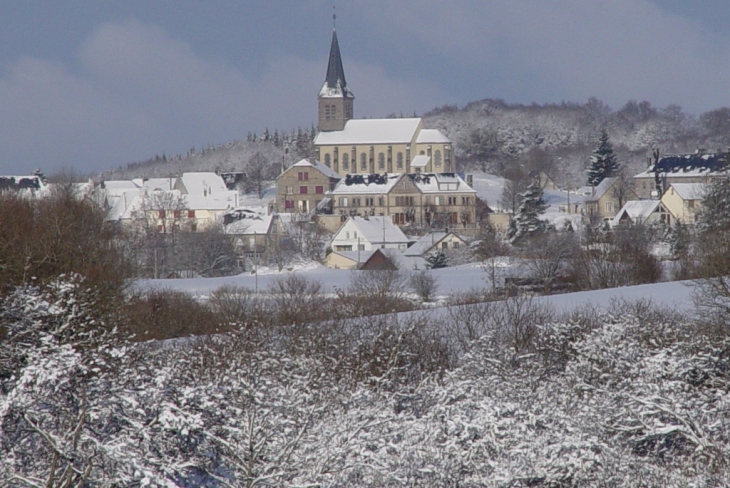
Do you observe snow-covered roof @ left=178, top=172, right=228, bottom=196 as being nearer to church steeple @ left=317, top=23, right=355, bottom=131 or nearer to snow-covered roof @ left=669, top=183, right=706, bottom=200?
church steeple @ left=317, top=23, right=355, bottom=131

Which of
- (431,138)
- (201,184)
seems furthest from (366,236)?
(431,138)

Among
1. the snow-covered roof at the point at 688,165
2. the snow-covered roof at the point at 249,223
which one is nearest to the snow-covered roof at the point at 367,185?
the snow-covered roof at the point at 249,223

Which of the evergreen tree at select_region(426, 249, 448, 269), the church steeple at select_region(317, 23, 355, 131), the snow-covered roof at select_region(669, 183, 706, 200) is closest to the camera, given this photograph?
the evergreen tree at select_region(426, 249, 448, 269)

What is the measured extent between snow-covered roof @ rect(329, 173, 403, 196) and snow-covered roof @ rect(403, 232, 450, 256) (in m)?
13.6

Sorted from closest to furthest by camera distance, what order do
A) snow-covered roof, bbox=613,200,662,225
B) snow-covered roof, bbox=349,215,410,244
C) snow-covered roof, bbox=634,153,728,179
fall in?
snow-covered roof, bbox=349,215,410,244
snow-covered roof, bbox=613,200,662,225
snow-covered roof, bbox=634,153,728,179

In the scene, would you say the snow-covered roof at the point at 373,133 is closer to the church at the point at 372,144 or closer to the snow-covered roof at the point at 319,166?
the church at the point at 372,144

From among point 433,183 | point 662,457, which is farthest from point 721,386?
point 433,183

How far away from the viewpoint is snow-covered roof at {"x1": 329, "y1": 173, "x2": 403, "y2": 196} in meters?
80.4

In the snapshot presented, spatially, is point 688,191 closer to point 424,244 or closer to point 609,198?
point 609,198

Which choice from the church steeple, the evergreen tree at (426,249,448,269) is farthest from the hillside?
the evergreen tree at (426,249,448,269)

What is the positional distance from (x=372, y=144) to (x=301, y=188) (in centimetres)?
1346

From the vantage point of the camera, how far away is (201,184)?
91438mm

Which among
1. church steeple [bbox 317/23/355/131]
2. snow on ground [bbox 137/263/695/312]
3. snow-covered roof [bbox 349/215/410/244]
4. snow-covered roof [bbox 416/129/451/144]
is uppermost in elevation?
church steeple [bbox 317/23/355/131]

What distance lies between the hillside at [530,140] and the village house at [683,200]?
139ft
